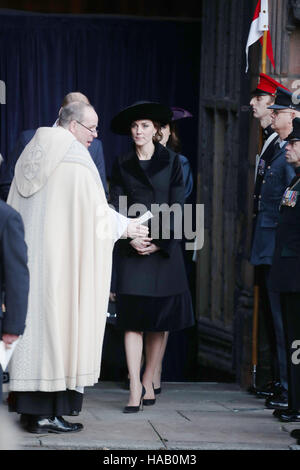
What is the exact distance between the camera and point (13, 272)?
532 centimetres

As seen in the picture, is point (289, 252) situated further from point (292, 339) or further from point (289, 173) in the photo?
point (289, 173)

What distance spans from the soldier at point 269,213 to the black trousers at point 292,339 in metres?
0.70

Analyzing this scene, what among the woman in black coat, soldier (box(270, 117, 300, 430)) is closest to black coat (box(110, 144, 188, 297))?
the woman in black coat

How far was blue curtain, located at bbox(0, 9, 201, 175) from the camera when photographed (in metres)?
10.9

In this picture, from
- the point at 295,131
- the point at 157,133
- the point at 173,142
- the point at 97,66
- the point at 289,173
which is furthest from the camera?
the point at 97,66

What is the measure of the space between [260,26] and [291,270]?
2046 millimetres

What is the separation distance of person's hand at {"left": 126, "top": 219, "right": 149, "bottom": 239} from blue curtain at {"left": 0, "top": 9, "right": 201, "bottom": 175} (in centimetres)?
377

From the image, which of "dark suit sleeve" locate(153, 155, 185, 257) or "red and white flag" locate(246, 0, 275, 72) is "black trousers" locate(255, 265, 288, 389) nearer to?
"dark suit sleeve" locate(153, 155, 185, 257)

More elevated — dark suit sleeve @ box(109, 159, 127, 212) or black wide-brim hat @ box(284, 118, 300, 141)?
black wide-brim hat @ box(284, 118, 300, 141)

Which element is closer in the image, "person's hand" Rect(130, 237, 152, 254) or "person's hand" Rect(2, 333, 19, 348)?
"person's hand" Rect(2, 333, 19, 348)

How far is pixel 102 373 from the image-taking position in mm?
9664

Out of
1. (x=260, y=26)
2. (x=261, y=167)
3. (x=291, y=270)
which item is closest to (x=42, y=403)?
(x=291, y=270)

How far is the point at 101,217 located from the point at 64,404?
1.03 meters

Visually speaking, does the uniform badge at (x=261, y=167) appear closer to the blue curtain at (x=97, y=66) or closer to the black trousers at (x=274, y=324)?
the black trousers at (x=274, y=324)
